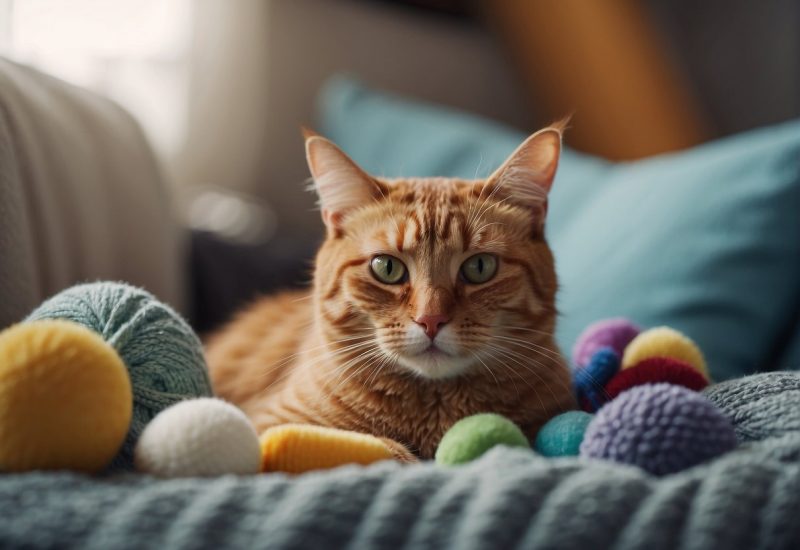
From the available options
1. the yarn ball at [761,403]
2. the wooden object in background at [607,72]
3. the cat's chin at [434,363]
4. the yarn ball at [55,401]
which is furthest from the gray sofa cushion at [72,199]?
the wooden object in background at [607,72]

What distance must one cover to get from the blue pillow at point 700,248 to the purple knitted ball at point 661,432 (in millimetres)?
696

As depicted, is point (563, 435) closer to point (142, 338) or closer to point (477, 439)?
point (477, 439)

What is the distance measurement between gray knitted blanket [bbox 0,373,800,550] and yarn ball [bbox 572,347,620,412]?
1.20ft

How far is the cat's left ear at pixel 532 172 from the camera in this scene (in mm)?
1118

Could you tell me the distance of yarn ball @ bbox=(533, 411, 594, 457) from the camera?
34.5 inches

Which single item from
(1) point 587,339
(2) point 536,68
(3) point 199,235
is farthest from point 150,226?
(2) point 536,68

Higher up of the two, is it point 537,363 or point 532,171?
point 532,171

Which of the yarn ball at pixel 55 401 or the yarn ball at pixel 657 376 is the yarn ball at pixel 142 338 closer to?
the yarn ball at pixel 55 401

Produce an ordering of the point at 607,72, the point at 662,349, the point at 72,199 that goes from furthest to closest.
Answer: the point at 607,72 → the point at 72,199 → the point at 662,349

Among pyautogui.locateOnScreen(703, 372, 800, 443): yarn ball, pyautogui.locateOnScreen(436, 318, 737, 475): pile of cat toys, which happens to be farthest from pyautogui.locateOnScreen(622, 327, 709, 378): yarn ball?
pyautogui.locateOnScreen(703, 372, 800, 443): yarn ball

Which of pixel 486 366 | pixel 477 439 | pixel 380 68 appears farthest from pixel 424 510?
pixel 380 68

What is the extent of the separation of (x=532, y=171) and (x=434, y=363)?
1.16ft

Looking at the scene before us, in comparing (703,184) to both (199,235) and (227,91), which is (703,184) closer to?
(199,235)

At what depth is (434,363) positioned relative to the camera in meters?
1.02
